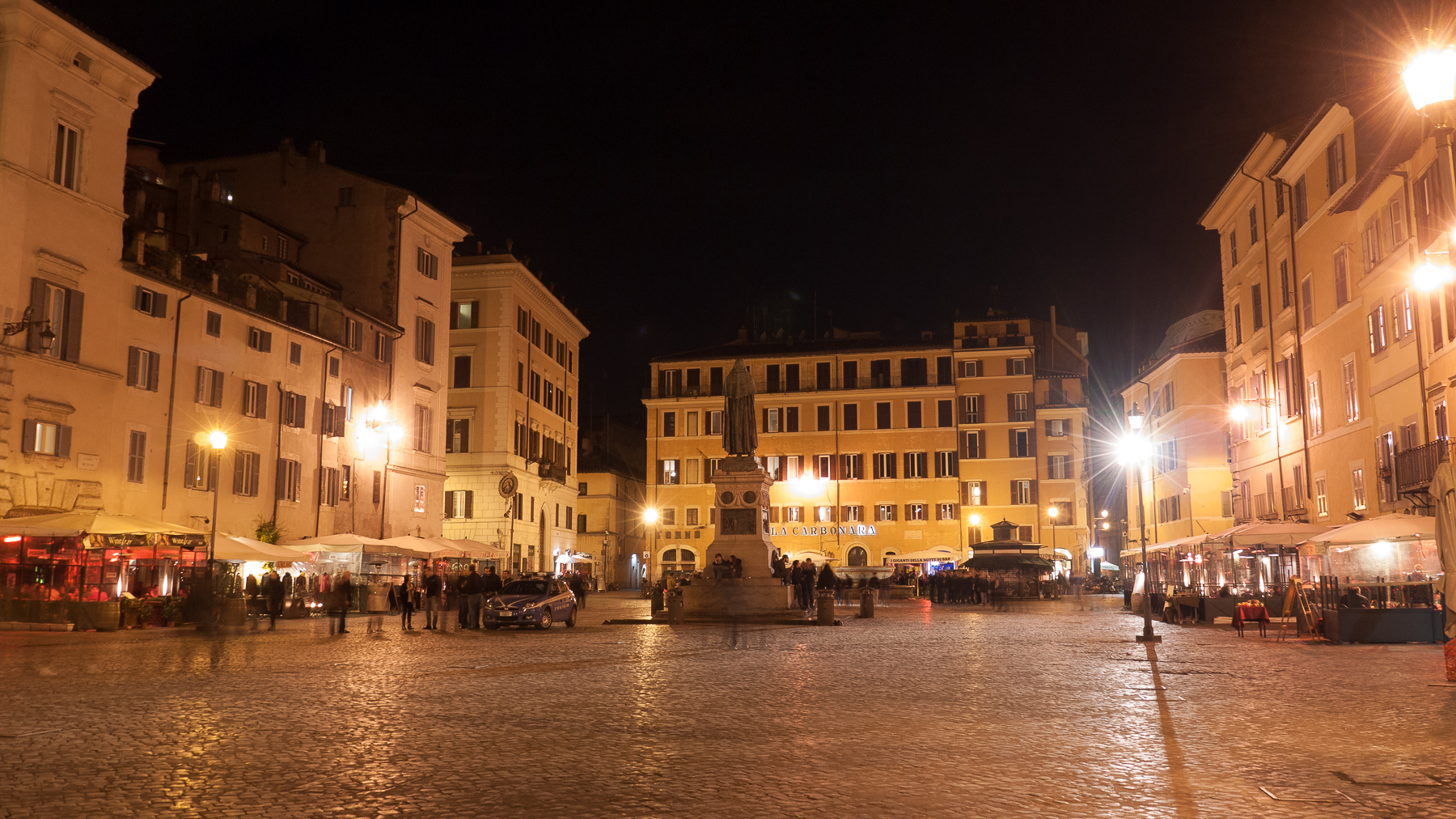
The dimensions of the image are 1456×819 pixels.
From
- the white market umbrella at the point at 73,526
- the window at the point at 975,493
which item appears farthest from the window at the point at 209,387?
the window at the point at 975,493

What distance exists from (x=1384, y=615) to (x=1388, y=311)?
939cm

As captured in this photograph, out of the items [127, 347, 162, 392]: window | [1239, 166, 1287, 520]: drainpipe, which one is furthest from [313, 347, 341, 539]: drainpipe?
[1239, 166, 1287, 520]: drainpipe

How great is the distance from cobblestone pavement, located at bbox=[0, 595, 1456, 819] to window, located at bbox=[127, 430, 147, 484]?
47.4 ft

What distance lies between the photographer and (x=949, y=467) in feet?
244

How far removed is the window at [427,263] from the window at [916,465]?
3559 centimetres

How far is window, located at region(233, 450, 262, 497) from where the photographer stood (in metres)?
36.1

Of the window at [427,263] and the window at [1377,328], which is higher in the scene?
the window at [427,263]

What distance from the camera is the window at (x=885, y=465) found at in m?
75.1

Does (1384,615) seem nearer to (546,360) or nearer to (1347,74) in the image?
(1347,74)

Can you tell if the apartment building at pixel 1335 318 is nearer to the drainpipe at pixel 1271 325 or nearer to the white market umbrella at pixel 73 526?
the drainpipe at pixel 1271 325

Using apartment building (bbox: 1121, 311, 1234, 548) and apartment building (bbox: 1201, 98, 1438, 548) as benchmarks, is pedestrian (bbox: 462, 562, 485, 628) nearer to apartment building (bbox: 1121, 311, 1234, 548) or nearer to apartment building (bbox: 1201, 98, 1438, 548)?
apartment building (bbox: 1201, 98, 1438, 548)

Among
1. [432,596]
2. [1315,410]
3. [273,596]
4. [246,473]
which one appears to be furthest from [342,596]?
[1315,410]

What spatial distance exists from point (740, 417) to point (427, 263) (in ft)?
68.3

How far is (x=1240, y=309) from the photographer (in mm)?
41469
